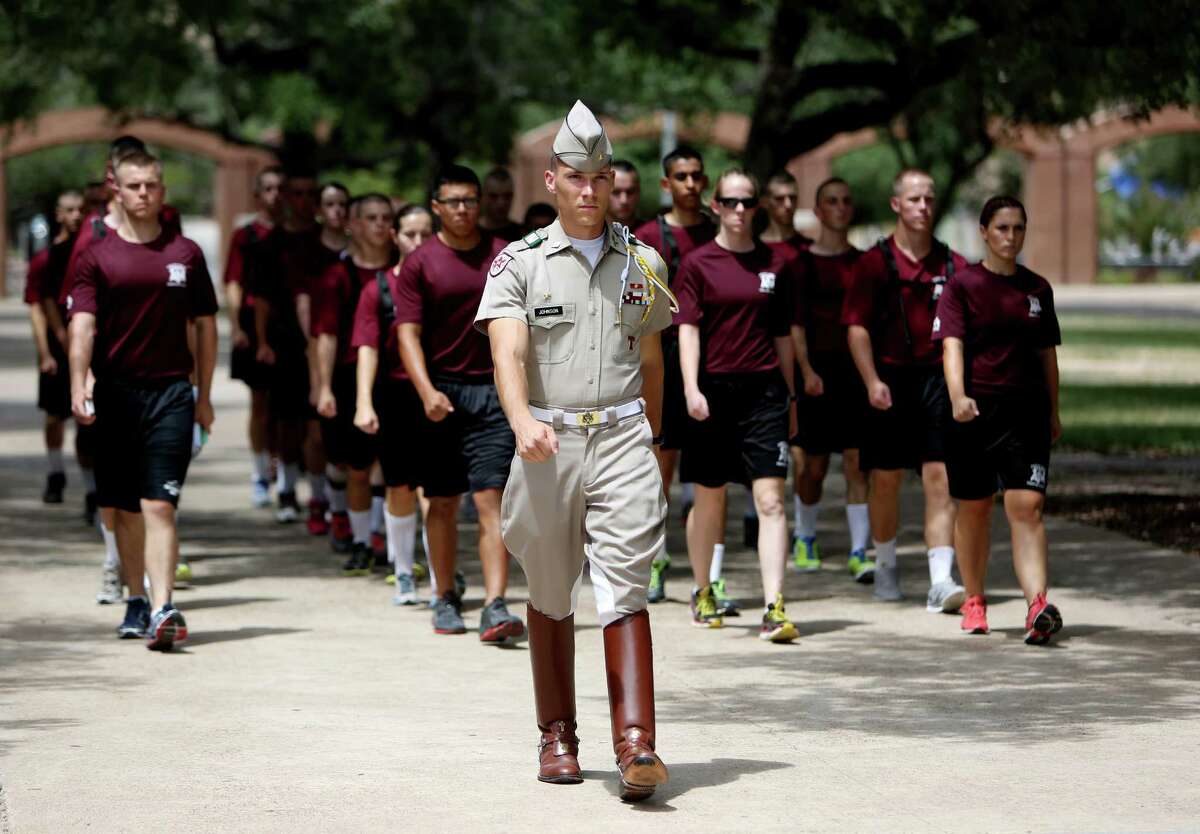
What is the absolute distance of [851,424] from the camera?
11938 millimetres

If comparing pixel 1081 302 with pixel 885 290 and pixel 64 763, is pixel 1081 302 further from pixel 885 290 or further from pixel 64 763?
pixel 64 763

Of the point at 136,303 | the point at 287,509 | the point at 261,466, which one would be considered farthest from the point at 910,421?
the point at 261,466

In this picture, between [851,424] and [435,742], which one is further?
[851,424]

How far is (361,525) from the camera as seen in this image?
11.9 metres

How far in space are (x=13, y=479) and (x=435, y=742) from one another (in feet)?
32.6

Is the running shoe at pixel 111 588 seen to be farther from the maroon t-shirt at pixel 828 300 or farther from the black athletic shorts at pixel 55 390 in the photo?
the maroon t-shirt at pixel 828 300

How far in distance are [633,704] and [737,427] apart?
3.61 m

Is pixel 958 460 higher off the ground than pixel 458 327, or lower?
lower

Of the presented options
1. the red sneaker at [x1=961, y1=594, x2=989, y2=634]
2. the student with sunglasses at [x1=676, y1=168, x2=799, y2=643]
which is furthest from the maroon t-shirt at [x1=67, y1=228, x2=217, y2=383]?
the red sneaker at [x1=961, y1=594, x2=989, y2=634]

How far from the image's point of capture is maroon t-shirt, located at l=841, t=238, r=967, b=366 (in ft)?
34.3

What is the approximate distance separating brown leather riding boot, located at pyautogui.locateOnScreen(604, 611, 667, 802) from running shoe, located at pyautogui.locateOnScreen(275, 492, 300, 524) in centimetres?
767

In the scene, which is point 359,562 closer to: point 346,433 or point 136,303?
point 346,433

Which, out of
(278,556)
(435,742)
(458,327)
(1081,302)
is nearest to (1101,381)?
(278,556)

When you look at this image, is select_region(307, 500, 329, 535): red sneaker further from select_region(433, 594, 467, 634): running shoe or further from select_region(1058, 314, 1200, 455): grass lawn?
select_region(1058, 314, 1200, 455): grass lawn
